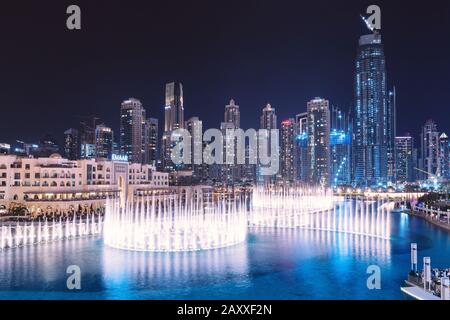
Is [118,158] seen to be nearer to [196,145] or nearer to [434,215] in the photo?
[434,215]

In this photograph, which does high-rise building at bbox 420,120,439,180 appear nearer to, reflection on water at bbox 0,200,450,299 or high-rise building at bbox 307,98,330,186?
high-rise building at bbox 307,98,330,186

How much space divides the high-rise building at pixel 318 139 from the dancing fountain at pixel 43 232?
70.7m

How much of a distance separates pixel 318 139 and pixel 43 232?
7556cm

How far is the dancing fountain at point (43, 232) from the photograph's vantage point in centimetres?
1912

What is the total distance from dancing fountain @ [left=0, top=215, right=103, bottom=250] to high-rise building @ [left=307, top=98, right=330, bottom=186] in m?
70.7

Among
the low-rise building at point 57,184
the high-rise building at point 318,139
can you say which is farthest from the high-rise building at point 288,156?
the low-rise building at point 57,184

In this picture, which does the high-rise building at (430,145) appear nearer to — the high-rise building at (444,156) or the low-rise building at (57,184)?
the high-rise building at (444,156)

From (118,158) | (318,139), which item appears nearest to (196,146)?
(318,139)

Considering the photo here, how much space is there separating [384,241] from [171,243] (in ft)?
32.2

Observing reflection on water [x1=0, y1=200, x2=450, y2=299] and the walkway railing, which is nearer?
reflection on water [x1=0, y1=200, x2=450, y2=299]

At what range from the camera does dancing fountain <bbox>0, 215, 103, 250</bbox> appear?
19.1 m

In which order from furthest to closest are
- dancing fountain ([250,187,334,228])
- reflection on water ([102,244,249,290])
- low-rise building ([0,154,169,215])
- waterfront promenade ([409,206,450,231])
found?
dancing fountain ([250,187,334,228])
low-rise building ([0,154,169,215])
waterfront promenade ([409,206,450,231])
reflection on water ([102,244,249,290])

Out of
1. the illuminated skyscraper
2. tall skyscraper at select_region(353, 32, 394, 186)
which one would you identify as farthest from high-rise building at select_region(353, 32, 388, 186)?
the illuminated skyscraper
